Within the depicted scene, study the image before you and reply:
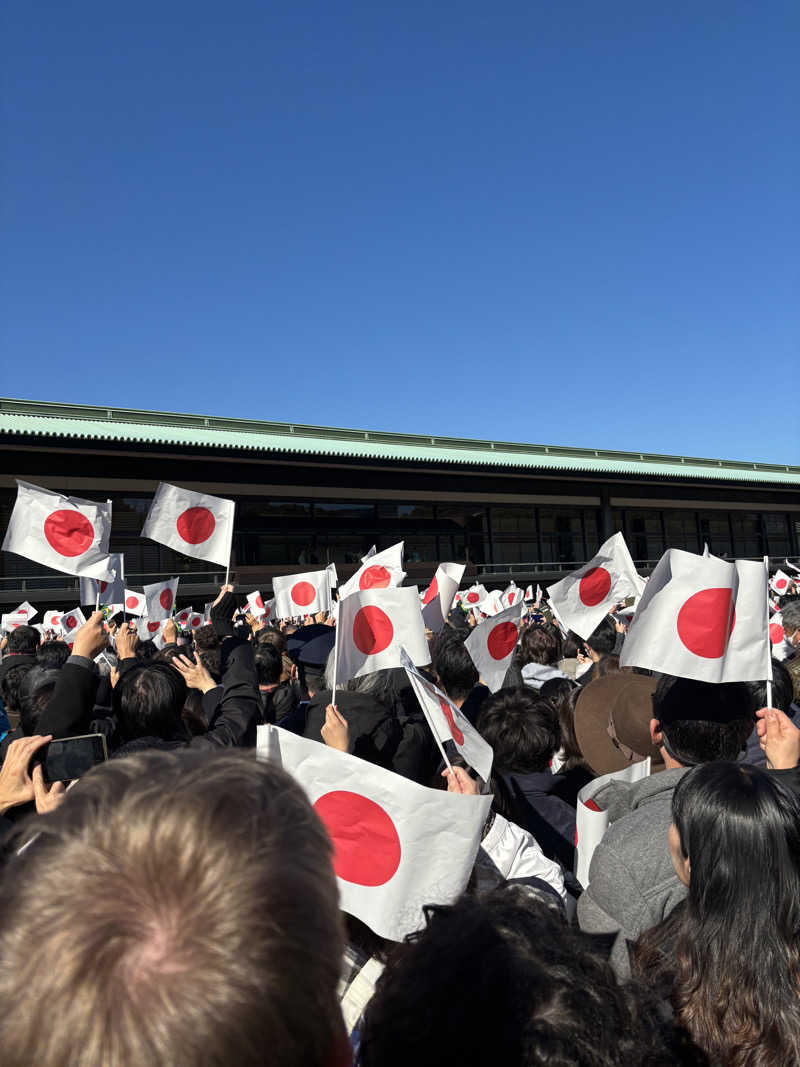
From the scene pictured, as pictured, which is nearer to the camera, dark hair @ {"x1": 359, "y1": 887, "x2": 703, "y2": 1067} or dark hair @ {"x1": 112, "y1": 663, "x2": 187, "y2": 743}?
dark hair @ {"x1": 359, "y1": 887, "x2": 703, "y2": 1067}

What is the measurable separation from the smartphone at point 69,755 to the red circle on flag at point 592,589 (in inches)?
193

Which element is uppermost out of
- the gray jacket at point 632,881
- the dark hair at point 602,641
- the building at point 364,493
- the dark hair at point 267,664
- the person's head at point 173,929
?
the building at point 364,493

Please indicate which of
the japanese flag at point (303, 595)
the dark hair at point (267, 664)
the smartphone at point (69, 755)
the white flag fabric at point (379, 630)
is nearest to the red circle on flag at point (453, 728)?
the smartphone at point (69, 755)

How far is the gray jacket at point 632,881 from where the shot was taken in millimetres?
1989

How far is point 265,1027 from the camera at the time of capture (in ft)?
2.29

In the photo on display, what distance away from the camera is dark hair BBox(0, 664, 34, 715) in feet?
18.8

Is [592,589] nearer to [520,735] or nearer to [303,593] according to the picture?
[520,735]

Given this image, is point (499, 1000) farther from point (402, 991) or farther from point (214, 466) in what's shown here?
point (214, 466)

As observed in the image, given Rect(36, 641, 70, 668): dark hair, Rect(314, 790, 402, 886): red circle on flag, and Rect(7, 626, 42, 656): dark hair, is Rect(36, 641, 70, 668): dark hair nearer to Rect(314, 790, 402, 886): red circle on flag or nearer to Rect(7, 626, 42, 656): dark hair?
Rect(7, 626, 42, 656): dark hair

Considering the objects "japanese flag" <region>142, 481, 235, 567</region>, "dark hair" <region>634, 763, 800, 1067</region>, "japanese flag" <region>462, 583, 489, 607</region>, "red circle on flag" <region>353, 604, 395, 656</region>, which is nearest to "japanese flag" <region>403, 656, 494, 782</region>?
"dark hair" <region>634, 763, 800, 1067</region>

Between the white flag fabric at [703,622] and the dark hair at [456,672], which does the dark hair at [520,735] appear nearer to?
the white flag fabric at [703,622]

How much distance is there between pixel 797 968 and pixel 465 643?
140 inches

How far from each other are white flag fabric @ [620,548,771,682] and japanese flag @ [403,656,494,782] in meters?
1.24

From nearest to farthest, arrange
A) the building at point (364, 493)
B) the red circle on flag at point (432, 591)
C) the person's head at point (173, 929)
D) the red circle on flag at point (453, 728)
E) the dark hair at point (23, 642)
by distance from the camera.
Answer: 1. the person's head at point (173, 929)
2. the red circle on flag at point (453, 728)
3. the dark hair at point (23, 642)
4. the red circle on flag at point (432, 591)
5. the building at point (364, 493)
